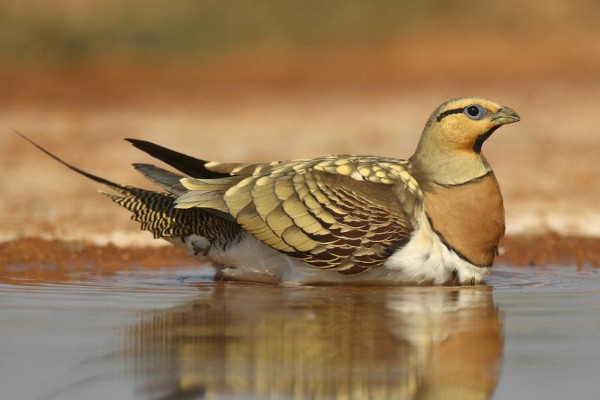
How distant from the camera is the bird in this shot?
7.74 meters

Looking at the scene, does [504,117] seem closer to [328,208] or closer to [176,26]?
[328,208]

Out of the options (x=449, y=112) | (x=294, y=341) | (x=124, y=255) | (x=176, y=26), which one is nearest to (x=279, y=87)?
(x=176, y=26)

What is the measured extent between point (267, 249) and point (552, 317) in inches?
82.7

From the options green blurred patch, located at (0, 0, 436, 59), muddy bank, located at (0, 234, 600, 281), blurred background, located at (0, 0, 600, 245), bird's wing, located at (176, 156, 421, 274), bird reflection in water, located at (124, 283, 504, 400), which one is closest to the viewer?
bird reflection in water, located at (124, 283, 504, 400)

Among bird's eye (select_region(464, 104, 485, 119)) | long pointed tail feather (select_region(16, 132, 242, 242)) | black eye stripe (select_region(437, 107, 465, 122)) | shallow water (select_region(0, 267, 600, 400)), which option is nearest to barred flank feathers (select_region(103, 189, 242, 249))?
long pointed tail feather (select_region(16, 132, 242, 242))

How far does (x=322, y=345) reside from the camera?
18.5ft

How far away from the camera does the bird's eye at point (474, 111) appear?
8.11 metres

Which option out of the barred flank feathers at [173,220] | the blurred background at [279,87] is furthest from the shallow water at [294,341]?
the blurred background at [279,87]

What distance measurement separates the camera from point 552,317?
652 centimetres

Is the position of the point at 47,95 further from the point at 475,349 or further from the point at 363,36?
the point at 475,349

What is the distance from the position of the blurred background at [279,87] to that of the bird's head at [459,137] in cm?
272

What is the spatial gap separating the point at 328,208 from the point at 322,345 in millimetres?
2319

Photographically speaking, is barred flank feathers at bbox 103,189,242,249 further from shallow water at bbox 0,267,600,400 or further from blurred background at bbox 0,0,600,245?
blurred background at bbox 0,0,600,245

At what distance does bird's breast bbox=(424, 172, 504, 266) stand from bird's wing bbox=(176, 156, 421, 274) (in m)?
0.14
